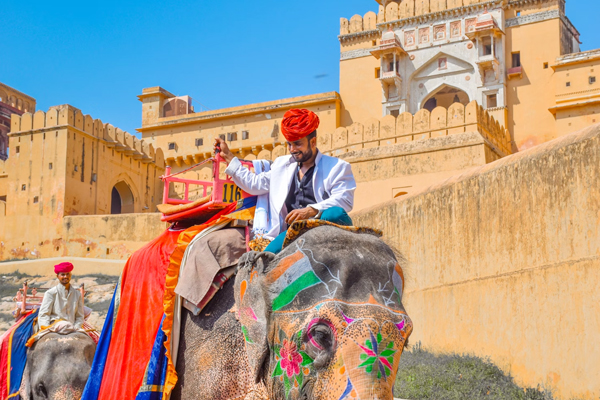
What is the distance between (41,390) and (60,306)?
78 centimetres

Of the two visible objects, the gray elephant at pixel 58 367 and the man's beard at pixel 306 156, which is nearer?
the man's beard at pixel 306 156

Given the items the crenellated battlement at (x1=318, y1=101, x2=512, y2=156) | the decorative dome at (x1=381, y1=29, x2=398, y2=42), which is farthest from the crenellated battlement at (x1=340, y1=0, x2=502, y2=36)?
the crenellated battlement at (x1=318, y1=101, x2=512, y2=156)

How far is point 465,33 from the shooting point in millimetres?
30469

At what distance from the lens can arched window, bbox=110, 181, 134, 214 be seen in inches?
1211

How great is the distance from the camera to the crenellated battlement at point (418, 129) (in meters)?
21.9

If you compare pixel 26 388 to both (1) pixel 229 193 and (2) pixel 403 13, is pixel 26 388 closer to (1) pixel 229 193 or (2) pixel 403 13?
(1) pixel 229 193

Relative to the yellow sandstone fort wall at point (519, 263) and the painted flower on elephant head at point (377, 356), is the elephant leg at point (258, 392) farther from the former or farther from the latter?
the yellow sandstone fort wall at point (519, 263)

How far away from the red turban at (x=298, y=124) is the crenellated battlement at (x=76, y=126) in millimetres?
25892

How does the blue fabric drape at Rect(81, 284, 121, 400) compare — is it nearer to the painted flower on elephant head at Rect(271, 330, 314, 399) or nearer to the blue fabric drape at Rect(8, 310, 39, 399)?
the painted flower on elephant head at Rect(271, 330, 314, 399)

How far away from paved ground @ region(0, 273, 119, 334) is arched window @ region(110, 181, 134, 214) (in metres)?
6.88

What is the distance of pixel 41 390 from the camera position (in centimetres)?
517

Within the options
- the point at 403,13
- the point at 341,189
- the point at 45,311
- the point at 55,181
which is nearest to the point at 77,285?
the point at 55,181

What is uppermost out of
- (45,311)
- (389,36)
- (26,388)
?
(389,36)

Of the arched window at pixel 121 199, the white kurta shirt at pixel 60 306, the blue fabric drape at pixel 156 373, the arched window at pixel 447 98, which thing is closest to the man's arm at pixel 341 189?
the blue fabric drape at pixel 156 373
